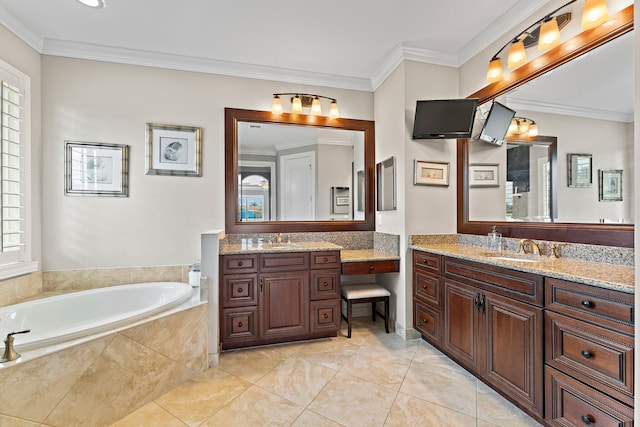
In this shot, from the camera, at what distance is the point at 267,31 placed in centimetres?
252

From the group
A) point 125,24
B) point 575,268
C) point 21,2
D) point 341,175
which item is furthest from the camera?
point 341,175

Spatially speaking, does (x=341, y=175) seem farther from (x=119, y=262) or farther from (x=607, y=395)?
(x=607, y=395)

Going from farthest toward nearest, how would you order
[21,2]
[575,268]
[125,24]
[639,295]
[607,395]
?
[125,24], [21,2], [575,268], [607,395], [639,295]

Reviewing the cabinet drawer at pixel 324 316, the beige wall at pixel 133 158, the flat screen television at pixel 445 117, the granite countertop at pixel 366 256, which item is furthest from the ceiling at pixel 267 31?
the cabinet drawer at pixel 324 316

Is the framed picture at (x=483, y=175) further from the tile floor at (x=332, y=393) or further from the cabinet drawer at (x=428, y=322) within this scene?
the tile floor at (x=332, y=393)

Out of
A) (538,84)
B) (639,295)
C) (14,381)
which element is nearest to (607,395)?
(639,295)

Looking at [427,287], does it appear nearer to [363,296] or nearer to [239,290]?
[363,296]

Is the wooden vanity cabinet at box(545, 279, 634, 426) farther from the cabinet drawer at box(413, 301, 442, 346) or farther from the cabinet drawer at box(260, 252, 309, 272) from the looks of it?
the cabinet drawer at box(260, 252, 309, 272)

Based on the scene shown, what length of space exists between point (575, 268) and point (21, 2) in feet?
13.2

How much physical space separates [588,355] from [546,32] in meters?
1.91

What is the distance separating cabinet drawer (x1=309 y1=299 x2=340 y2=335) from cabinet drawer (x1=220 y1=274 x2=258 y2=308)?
54 cm

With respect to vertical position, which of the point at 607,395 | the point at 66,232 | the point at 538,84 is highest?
the point at 538,84

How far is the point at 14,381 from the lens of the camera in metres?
1.35

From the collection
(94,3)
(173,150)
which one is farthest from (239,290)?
(94,3)
